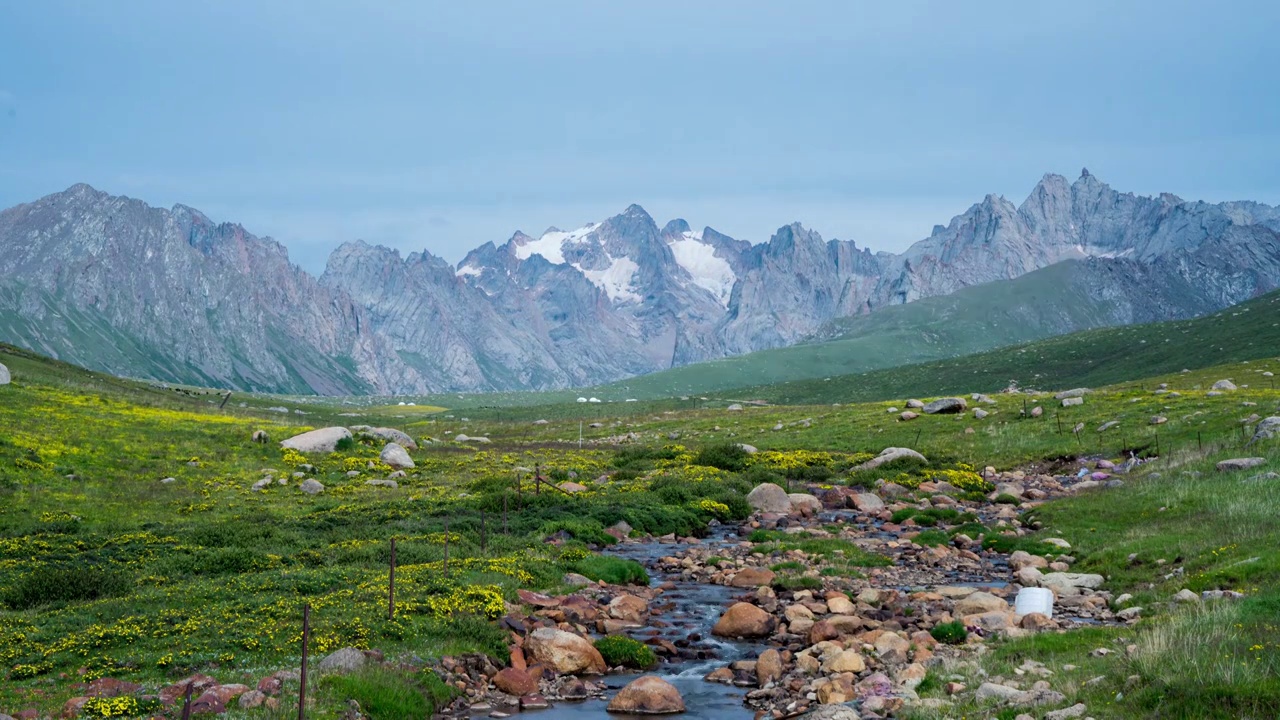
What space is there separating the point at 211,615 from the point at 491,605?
7.25 m

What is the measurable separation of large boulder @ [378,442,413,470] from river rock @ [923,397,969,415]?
46.3 m

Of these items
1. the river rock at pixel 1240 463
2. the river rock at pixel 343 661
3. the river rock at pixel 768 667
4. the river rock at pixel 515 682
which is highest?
the river rock at pixel 1240 463

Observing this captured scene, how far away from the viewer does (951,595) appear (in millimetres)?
27828

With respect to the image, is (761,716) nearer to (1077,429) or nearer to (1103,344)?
(1077,429)

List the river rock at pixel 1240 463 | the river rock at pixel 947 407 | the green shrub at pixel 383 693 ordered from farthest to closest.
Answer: the river rock at pixel 947 407 < the river rock at pixel 1240 463 < the green shrub at pixel 383 693

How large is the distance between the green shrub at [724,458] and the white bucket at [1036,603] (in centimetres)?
3707

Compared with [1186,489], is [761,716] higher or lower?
lower

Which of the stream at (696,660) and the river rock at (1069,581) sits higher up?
the river rock at (1069,581)

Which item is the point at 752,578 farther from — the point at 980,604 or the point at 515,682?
the point at 515,682

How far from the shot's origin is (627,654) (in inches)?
917

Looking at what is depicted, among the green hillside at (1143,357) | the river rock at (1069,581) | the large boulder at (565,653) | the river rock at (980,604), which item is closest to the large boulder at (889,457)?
the river rock at (1069,581)

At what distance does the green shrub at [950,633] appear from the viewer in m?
23.1

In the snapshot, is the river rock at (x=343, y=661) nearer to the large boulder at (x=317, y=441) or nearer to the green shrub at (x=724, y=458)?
the green shrub at (x=724, y=458)

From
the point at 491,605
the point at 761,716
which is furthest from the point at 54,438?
the point at 761,716
